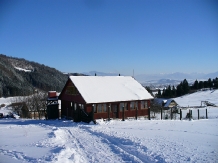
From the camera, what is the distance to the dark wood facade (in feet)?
75.9

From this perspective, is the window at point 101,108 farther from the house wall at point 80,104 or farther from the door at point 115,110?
the door at point 115,110

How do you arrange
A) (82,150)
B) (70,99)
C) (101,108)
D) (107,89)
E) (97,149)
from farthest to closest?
(70,99) < (107,89) < (101,108) < (97,149) < (82,150)

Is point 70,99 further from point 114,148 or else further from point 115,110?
point 114,148

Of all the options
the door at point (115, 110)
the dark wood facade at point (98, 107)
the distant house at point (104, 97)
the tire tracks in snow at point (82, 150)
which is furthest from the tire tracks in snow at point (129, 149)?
the door at point (115, 110)

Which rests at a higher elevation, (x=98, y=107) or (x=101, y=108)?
(x=98, y=107)

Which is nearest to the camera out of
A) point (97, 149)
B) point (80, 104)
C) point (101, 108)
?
point (97, 149)

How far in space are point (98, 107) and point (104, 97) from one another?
117 centimetres

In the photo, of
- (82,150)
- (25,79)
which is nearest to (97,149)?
(82,150)

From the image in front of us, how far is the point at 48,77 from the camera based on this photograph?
122m

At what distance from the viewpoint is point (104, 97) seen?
2341cm

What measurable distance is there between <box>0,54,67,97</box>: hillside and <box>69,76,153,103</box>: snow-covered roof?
54860 millimetres

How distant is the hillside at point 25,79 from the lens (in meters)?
88.1

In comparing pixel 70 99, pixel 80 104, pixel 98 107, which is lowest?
pixel 98 107

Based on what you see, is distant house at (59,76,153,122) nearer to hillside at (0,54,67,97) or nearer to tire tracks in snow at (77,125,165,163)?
tire tracks in snow at (77,125,165,163)
